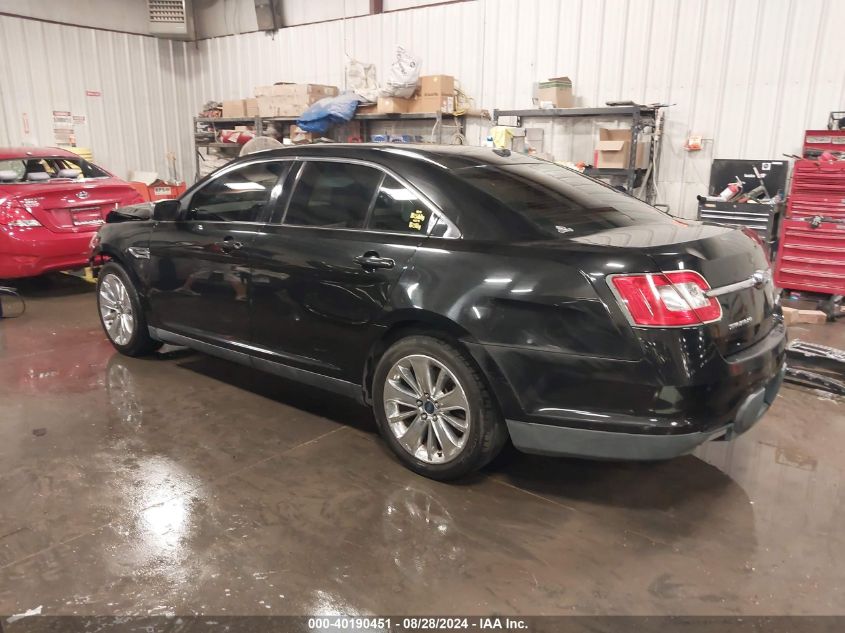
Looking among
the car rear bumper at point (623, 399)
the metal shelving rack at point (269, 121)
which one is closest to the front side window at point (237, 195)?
the car rear bumper at point (623, 399)

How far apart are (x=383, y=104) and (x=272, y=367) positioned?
18.7 ft

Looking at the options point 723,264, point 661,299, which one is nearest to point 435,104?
point 723,264

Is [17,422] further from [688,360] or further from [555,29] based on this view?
[555,29]

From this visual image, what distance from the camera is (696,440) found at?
2316 mm

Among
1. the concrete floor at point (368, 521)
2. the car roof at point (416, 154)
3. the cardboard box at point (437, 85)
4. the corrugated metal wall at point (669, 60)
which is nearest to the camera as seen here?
the concrete floor at point (368, 521)

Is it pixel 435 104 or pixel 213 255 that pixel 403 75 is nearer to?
pixel 435 104

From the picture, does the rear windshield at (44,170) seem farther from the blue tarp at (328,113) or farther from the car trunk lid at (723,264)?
the car trunk lid at (723,264)

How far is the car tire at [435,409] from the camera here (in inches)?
104

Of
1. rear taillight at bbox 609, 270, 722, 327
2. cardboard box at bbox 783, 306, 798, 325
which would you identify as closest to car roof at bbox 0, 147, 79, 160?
rear taillight at bbox 609, 270, 722, 327

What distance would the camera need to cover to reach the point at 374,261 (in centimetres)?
289

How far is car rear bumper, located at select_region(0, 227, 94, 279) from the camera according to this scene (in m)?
6.00

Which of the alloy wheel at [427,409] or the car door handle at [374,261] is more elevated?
the car door handle at [374,261]

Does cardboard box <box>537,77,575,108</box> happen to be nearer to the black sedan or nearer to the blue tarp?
the blue tarp

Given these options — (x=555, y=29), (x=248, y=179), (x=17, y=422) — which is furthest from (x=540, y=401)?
(x=555, y=29)
